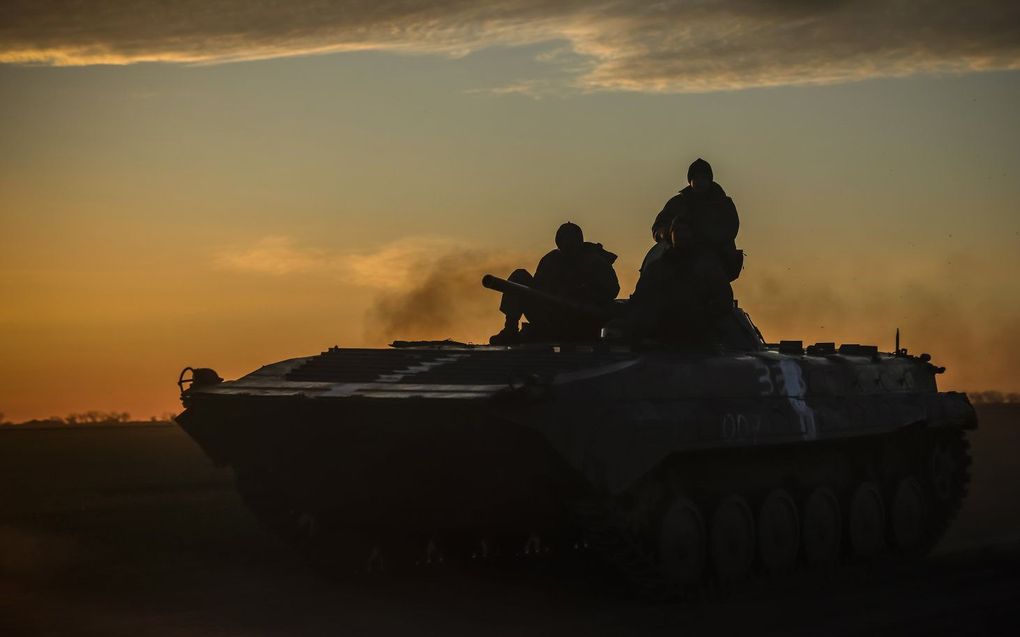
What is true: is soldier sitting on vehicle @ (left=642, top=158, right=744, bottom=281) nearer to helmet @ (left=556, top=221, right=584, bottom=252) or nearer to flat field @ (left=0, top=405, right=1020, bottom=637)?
helmet @ (left=556, top=221, right=584, bottom=252)

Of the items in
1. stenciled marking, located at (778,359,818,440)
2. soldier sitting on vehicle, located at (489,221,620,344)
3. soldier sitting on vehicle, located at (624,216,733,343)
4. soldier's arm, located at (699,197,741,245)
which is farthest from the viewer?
soldier sitting on vehicle, located at (489,221,620,344)

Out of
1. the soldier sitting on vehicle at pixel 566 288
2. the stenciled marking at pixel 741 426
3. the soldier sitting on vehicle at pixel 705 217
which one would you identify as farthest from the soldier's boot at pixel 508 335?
the stenciled marking at pixel 741 426

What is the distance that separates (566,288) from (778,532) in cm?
385

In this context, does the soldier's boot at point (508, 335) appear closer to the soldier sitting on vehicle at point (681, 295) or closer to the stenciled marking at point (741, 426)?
the soldier sitting on vehicle at point (681, 295)

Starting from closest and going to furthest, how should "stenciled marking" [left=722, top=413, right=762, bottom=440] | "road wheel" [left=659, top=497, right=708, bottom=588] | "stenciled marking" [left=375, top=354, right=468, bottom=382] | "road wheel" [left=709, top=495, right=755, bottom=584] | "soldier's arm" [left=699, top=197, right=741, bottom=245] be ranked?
"road wheel" [left=659, top=497, right=708, bottom=588]
"stenciled marking" [left=375, top=354, right=468, bottom=382]
"stenciled marking" [left=722, top=413, right=762, bottom=440]
"road wheel" [left=709, top=495, right=755, bottom=584]
"soldier's arm" [left=699, top=197, right=741, bottom=245]

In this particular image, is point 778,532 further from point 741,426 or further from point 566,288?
point 566,288

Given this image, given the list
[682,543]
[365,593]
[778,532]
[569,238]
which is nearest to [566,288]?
[569,238]

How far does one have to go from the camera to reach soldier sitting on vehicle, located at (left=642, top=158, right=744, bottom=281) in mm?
19594

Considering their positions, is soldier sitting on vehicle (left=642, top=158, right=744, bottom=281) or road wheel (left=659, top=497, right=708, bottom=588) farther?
soldier sitting on vehicle (left=642, top=158, right=744, bottom=281)

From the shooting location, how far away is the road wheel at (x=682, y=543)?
16.6 metres

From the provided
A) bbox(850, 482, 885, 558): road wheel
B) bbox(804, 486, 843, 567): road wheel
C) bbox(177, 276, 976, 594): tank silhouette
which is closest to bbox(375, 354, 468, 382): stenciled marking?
bbox(177, 276, 976, 594): tank silhouette

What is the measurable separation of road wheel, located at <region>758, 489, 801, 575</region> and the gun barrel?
2927mm

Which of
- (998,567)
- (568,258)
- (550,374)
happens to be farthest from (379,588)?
(998,567)

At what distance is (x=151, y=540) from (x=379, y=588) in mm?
4892
